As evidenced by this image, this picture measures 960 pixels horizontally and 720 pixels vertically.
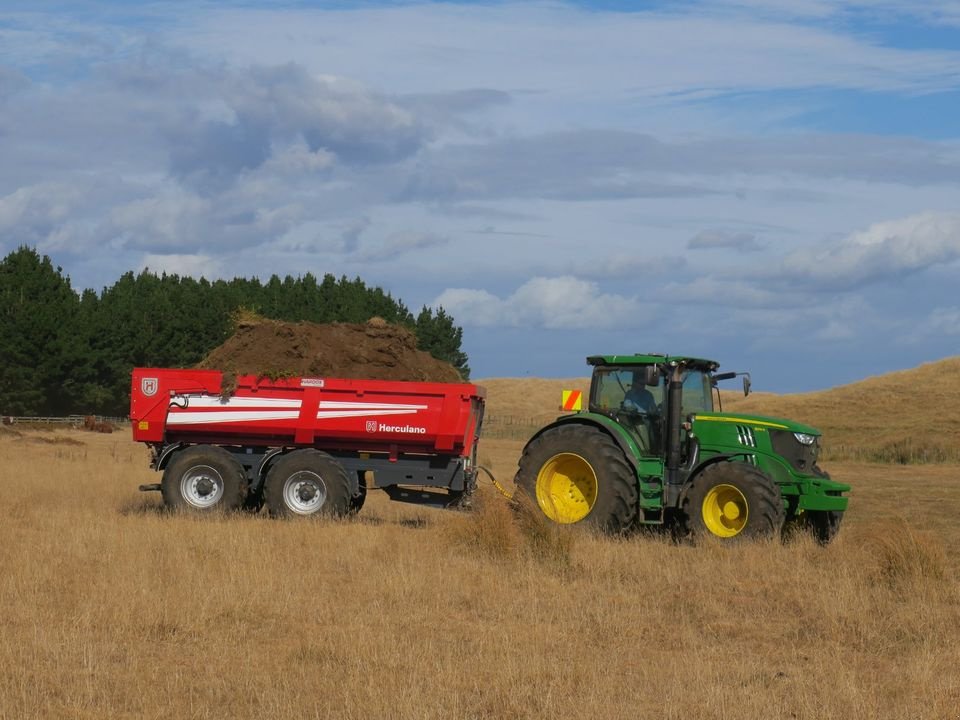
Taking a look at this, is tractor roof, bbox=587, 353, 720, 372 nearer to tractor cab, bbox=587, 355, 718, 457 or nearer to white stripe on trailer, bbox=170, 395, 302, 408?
tractor cab, bbox=587, 355, 718, 457

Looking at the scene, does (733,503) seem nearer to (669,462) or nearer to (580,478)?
(669,462)

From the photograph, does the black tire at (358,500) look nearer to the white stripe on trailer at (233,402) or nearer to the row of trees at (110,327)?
the white stripe on trailer at (233,402)

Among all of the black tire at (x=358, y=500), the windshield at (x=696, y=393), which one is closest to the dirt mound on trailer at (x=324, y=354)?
the black tire at (x=358, y=500)

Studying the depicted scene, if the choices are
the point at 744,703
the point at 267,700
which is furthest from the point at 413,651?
the point at 744,703

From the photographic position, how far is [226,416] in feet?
54.5

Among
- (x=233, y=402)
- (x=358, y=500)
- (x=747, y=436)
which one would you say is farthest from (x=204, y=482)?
(x=747, y=436)

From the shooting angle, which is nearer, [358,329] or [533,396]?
[358,329]

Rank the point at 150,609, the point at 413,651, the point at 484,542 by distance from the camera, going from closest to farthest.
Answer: the point at 413,651
the point at 150,609
the point at 484,542

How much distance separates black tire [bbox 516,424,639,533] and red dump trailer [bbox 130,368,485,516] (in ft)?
3.96

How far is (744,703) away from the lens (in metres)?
7.32

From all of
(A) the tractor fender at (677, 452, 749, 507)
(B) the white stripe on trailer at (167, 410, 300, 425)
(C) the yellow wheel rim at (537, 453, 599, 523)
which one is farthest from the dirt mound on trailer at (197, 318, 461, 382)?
(A) the tractor fender at (677, 452, 749, 507)

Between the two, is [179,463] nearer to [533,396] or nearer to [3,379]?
[3,379]

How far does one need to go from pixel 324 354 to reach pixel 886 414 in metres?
51.4

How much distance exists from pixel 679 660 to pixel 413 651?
6.07 ft
